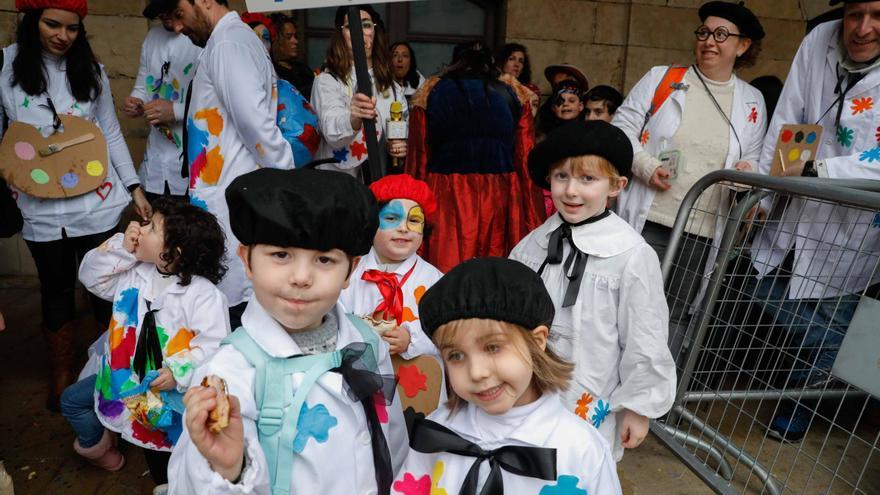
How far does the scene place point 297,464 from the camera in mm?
1437

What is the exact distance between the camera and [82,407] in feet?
8.38

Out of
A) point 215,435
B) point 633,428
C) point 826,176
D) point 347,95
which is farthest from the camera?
point 347,95

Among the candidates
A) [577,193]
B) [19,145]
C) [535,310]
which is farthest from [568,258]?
[19,145]

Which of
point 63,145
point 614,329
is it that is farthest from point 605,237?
point 63,145

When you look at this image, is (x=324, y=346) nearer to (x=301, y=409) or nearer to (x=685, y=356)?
(x=301, y=409)

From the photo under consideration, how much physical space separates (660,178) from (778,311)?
93 centimetres

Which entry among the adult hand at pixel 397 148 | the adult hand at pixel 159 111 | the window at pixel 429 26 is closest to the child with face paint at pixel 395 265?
the adult hand at pixel 397 148

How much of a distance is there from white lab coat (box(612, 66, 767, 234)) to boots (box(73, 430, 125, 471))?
2686 mm

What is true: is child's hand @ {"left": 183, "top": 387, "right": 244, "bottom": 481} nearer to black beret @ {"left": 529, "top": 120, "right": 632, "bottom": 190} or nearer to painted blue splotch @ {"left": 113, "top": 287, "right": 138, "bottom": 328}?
painted blue splotch @ {"left": 113, "top": 287, "right": 138, "bottom": 328}

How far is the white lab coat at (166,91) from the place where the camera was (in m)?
3.52

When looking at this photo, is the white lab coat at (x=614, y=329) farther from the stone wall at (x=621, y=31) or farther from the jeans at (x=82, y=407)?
the stone wall at (x=621, y=31)

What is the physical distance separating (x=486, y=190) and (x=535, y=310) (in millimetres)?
1840

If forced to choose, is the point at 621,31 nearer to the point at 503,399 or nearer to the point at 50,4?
the point at 50,4

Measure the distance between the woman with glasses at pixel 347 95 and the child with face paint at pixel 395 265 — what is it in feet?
2.24
